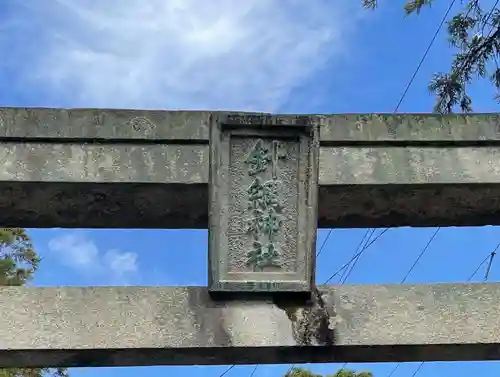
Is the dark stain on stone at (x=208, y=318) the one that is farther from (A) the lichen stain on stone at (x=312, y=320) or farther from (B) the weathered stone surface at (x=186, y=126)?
(B) the weathered stone surface at (x=186, y=126)

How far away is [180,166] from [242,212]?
365mm

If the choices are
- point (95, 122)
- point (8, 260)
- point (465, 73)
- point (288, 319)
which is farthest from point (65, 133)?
point (8, 260)

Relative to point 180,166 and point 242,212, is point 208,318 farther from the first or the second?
point 180,166

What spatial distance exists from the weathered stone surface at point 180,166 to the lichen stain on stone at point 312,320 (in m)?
0.50

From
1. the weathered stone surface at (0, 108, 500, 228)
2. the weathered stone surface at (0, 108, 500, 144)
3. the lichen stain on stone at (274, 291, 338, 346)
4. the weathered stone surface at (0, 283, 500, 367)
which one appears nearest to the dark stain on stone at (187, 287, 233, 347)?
the weathered stone surface at (0, 283, 500, 367)

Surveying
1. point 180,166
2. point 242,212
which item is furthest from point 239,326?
point 180,166

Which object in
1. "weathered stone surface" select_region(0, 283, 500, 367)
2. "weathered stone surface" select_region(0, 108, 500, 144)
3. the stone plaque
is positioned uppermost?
"weathered stone surface" select_region(0, 108, 500, 144)

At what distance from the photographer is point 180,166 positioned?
3586 mm

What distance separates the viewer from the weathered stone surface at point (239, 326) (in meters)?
3.42

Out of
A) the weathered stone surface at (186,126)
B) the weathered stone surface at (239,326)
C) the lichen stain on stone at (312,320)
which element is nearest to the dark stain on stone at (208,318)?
the weathered stone surface at (239,326)

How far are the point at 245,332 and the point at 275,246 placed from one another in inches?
16.5

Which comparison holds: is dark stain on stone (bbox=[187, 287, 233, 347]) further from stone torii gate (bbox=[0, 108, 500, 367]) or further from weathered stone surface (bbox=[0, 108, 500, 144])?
weathered stone surface (bbox=[0, 108, 500, 144])

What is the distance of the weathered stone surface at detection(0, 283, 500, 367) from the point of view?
342 cm

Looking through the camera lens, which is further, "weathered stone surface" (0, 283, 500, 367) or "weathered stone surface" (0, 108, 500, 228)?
"weathered stone surface" (0, 108, 500, 228)
